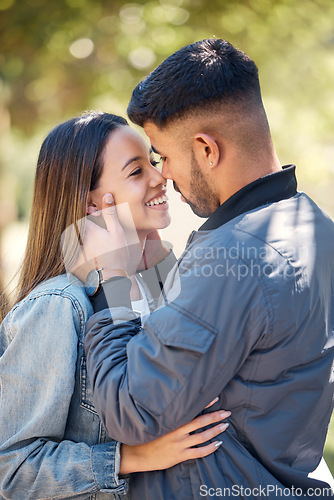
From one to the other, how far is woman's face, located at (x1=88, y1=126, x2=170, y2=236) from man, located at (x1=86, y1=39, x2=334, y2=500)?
492 millimetres

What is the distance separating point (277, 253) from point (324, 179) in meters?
5.12

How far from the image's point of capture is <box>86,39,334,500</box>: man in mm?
1722

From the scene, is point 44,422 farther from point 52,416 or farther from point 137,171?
point 137,171

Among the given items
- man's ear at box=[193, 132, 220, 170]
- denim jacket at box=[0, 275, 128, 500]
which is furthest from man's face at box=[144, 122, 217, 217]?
denim jacket at box=[0, 275, 128, 500]

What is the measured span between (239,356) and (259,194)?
0.61 m

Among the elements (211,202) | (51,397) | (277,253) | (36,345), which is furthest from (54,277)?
(277,253)

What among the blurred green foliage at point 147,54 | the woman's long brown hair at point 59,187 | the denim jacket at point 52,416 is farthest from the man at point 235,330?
the blurred green foliage at point 147,54

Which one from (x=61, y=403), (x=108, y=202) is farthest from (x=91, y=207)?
(x=61, y=403)

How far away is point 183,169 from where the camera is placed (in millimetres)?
2254

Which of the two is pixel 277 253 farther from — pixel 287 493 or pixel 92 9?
pixel 92 9

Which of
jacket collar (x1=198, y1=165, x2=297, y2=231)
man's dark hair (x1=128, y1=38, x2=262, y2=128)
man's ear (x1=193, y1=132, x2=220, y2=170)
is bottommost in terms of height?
jacket collar (x1=198, y1=165, x2=297, y2=231)

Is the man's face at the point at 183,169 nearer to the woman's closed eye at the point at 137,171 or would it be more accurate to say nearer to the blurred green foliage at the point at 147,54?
the woman's closed eye at the point at 137,171

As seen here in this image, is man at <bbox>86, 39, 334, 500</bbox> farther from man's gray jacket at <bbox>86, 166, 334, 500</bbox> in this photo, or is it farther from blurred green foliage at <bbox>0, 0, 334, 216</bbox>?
blurred green foliage at <bbox>0, 0, 334, 216</bbox>

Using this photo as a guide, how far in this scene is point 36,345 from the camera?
2102mm
